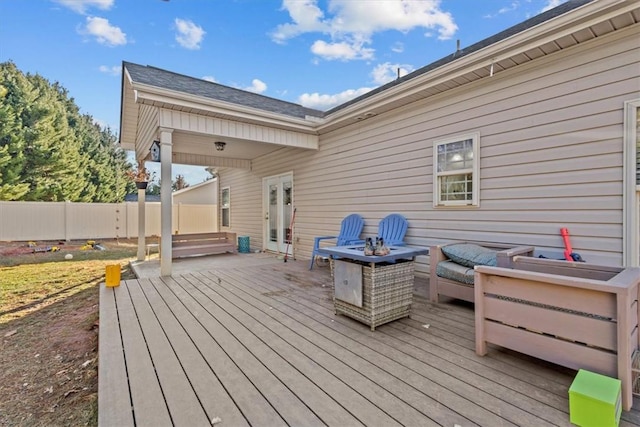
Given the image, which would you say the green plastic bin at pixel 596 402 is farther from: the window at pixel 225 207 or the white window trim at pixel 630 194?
the window at pixel 225 207

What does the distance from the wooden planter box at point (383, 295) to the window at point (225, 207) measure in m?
8.52

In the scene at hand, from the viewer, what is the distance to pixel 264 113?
5.23 metres

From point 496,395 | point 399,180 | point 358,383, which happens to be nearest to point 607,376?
point 496,395

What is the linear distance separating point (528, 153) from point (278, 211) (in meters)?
5.67

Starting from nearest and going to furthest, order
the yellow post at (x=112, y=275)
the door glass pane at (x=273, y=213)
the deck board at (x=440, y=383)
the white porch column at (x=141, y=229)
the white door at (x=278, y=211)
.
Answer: the deck board at (x=440, y=383), the yellow post at (x=112, y=275), the white porch column at (x=141, y=229), the white door at (x=278, y=211), the door glass pane at (x=273, y=213)

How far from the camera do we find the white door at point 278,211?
293 inches

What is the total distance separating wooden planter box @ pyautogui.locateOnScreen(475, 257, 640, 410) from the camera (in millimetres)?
1547

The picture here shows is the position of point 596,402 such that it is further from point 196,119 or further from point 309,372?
point 196,119

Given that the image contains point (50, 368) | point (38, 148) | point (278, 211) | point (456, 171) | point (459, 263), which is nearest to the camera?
point (50, 368)

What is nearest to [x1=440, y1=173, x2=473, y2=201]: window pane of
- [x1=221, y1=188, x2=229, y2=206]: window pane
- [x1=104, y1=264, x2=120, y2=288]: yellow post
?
[x1=104, y1=264, x2=120, y2=288]: yellow post

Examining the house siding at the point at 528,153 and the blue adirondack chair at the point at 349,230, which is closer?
the house siding at the point at 528,153

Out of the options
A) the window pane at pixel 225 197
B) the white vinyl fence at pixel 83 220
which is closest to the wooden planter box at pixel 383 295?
the window pane at pixel 225 197

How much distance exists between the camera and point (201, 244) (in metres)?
7.39

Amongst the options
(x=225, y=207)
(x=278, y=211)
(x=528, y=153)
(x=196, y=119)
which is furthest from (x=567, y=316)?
(x=225, y=207)
